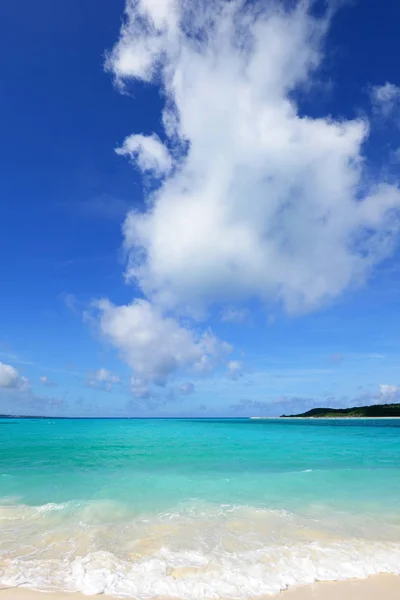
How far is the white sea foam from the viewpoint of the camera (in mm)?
7328

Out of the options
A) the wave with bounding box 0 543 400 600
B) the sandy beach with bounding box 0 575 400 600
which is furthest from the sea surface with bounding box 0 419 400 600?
the sandy beach with bounding box 0 575 400 600

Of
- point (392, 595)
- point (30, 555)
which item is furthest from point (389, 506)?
point (30, 555)

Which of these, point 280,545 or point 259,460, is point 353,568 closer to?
point 280,545

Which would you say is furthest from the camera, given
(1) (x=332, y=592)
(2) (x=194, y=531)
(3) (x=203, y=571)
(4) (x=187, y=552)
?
(2) (x=194, y=531)

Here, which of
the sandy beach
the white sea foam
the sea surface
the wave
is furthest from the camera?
the sea surface

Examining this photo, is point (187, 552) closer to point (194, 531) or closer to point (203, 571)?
point (203, 571)

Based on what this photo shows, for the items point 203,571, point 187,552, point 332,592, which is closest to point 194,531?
point 187,552

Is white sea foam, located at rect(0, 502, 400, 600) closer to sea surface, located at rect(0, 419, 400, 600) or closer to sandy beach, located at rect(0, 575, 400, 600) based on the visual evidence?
sea surface, located at rect(0, 419, 400, 600)

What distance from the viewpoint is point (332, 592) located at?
7.09m

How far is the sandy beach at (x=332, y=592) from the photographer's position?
6762 millimetres

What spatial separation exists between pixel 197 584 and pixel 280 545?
3031mm

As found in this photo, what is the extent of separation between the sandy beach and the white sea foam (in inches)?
9.2

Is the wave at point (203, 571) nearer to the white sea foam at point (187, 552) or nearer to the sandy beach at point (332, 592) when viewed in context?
the white sea foam at point (187, 552)

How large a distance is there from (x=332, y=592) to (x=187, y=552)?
3.40 metres
